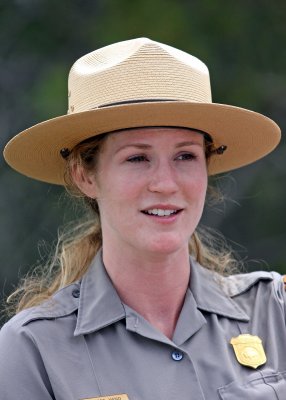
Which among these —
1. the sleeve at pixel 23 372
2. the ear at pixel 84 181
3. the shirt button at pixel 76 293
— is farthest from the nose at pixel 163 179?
the sleeve at pixel 23 372

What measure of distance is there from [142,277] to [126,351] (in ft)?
0.79

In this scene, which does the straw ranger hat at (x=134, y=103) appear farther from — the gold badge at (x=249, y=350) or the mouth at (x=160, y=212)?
the gold badge at (x=249, y=350)

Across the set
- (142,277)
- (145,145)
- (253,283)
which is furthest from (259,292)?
(145,145)

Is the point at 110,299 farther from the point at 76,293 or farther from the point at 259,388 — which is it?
the point at 259,388

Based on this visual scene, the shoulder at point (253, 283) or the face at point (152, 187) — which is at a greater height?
the face at point (152, 187)

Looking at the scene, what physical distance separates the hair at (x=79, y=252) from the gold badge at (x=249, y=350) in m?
0.46

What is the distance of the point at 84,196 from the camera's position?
12.2 ft

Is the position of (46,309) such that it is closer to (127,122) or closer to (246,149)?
(127,122)

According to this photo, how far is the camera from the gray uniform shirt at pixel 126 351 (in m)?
3.30

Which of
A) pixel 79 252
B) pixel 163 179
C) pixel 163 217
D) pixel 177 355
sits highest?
pixel 163 179

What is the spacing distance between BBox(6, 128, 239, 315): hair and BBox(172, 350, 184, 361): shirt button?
0.45m

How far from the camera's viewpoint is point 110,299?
349cm

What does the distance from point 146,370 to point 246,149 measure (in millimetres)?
851

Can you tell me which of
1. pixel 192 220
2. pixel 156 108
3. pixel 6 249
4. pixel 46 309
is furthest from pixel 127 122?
pixel 6 249
